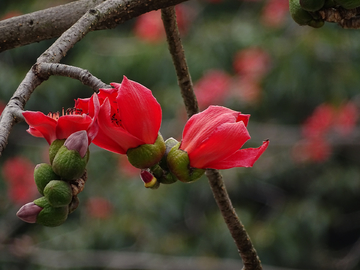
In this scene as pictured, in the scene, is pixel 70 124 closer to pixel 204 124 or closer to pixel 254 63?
pixel 204 124

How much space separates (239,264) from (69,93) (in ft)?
7.12

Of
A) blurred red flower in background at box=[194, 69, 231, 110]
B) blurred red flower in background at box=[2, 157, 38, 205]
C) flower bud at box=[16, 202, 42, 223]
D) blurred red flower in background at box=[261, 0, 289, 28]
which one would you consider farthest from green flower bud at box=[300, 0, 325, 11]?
blurred red flower in background at box=[2, 157, 38, 205]

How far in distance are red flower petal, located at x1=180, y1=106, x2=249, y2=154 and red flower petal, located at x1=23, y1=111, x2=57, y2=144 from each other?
121 mm

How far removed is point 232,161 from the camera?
16.1 inches

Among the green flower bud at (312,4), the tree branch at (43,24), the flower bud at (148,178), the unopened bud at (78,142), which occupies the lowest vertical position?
the flower bud at (148,178)

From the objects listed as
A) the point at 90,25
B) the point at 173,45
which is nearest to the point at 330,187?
the point at 173,45

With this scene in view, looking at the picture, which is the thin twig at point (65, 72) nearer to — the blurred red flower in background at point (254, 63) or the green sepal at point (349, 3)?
the green sepal at point (349, 3)

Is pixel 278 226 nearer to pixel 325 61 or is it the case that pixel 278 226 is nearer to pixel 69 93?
pixel 325 61

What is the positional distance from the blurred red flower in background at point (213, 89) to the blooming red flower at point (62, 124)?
187 centimetres

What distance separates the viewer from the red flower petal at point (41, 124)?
34cm

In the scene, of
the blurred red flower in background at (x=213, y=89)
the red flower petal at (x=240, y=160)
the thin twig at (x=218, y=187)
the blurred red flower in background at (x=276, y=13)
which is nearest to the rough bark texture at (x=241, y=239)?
the thin twig at (x=218, y=187)

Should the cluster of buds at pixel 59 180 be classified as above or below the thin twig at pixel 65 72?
below

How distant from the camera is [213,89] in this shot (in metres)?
2.30

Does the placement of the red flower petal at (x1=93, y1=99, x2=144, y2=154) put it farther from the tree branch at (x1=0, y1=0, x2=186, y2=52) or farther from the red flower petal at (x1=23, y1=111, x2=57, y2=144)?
the tree branch at (x1=0, y1=0, x2=186, y2=52)
